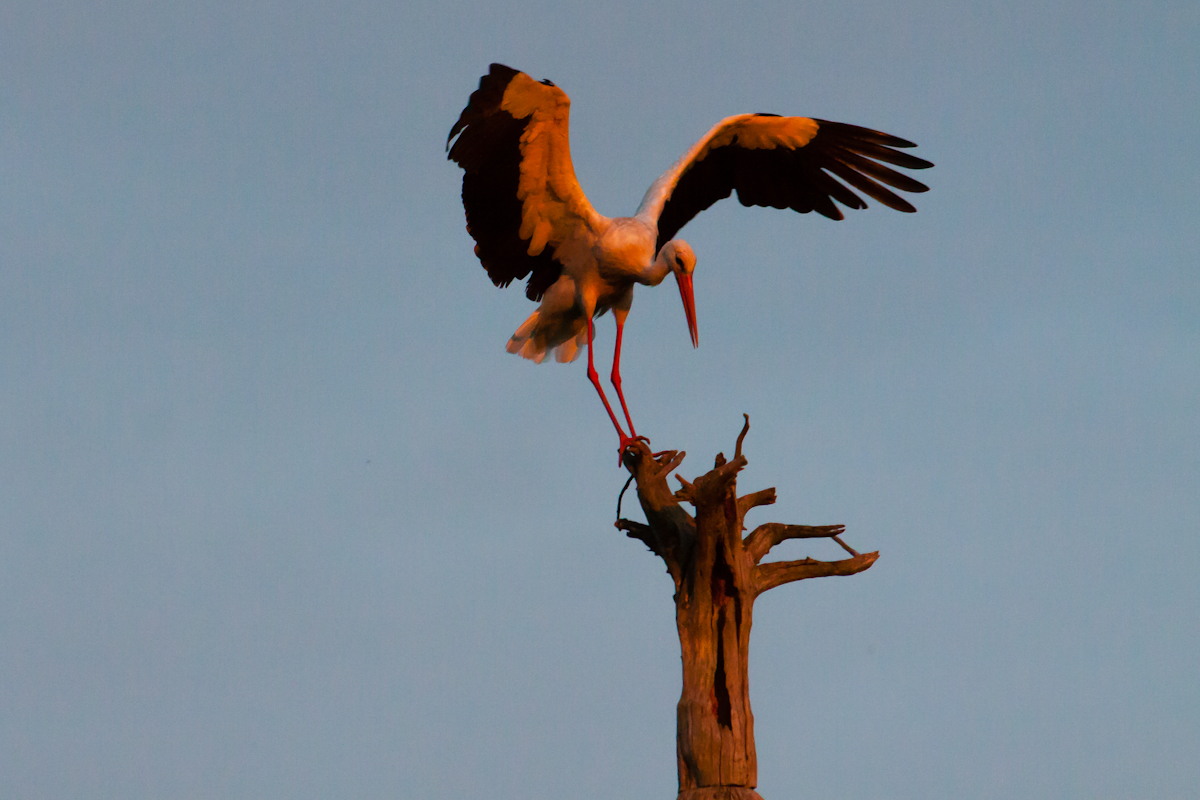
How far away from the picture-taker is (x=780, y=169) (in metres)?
9.84

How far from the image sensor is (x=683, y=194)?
1006 centimetres

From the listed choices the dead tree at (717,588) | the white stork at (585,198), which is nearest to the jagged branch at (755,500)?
the dead tree at (717,588)

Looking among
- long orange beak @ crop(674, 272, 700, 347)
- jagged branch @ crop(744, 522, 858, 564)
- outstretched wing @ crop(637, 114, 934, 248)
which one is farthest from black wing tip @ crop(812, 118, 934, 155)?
jagged branch @ crop(744, 522, 858, 564)

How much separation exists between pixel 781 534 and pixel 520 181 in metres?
3.41

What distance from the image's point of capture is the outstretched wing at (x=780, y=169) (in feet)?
31.0

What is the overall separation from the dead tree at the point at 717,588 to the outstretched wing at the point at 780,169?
302cm

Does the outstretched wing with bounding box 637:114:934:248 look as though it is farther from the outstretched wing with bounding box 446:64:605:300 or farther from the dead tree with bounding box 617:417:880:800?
the dead tree with bounding box 617:417:880:800

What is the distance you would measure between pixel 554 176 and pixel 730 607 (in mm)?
3691

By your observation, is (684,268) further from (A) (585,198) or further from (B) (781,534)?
(B) (781,534)

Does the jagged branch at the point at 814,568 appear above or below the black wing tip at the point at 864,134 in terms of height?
below

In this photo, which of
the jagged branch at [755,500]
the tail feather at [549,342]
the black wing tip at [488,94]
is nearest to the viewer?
the jagged branch at [755,500]

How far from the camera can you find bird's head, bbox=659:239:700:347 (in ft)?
29.0

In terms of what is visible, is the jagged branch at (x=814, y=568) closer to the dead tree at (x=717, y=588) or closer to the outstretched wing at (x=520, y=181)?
the dead tree at (x=717, y=588)

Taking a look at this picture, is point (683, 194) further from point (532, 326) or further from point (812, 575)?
point (812, 575)
